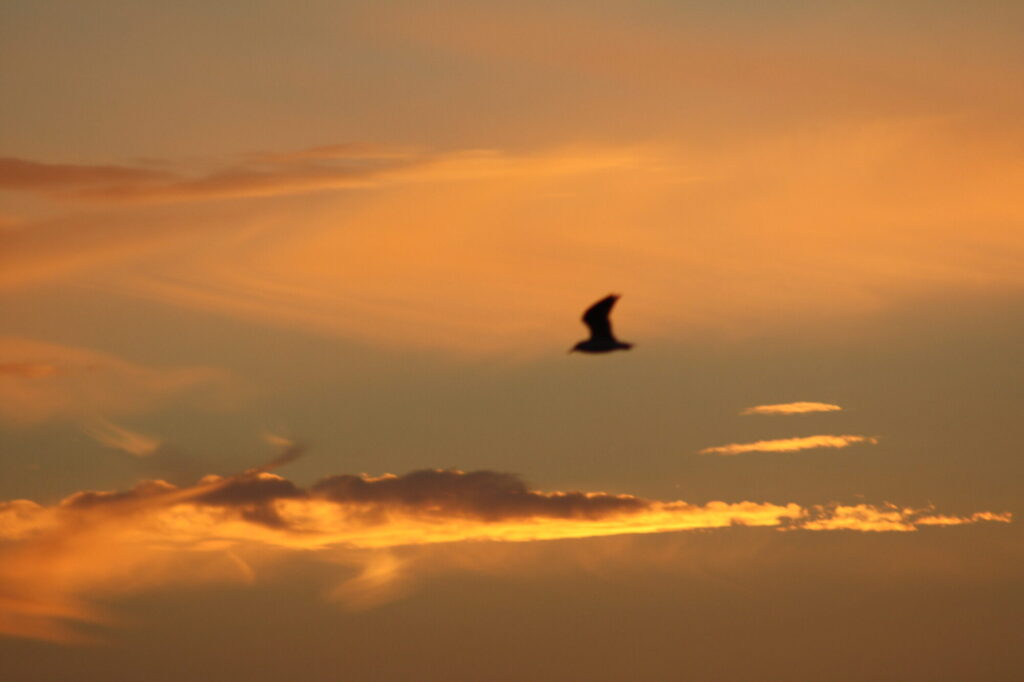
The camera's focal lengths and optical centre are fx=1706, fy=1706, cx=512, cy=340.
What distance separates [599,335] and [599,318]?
5.21 feet

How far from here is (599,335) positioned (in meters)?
91.3

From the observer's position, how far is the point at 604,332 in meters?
91.1

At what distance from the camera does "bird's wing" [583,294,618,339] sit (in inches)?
3487

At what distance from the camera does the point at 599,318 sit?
90.0m

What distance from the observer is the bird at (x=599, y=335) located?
294 feet

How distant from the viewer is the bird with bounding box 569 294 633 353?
8956cm

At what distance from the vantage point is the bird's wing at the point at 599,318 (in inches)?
3487
